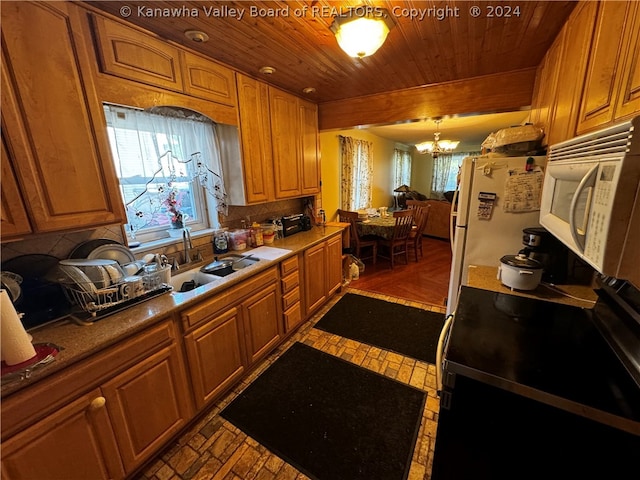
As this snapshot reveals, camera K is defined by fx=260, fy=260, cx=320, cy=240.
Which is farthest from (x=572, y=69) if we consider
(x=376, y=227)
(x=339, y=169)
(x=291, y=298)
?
(x=339, y=169)

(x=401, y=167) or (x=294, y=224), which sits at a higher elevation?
(x=401, y=167)

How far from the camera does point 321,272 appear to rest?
2783 mm

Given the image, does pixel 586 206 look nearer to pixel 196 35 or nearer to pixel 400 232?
pixel 196 35

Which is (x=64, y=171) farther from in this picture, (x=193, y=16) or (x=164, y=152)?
(x=193, y=16)

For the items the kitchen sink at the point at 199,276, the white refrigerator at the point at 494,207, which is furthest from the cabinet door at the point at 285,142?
the white refrigerator at the point at 494,207

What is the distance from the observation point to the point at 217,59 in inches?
73.6

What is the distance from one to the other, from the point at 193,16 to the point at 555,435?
237cm

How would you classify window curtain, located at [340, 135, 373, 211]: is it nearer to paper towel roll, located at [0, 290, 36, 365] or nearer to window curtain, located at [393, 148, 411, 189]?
window curtain, located at [393, 148, 411, 189]

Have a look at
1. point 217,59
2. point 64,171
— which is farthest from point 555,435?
point 217,59

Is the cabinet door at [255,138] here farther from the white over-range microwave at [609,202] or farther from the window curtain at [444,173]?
the window curtain at [444,173]

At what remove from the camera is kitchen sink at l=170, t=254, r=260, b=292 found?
72.1 inches

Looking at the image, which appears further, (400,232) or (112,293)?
(400,232)

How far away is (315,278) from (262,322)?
81 centimetres

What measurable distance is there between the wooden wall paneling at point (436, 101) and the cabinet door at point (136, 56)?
176cm
